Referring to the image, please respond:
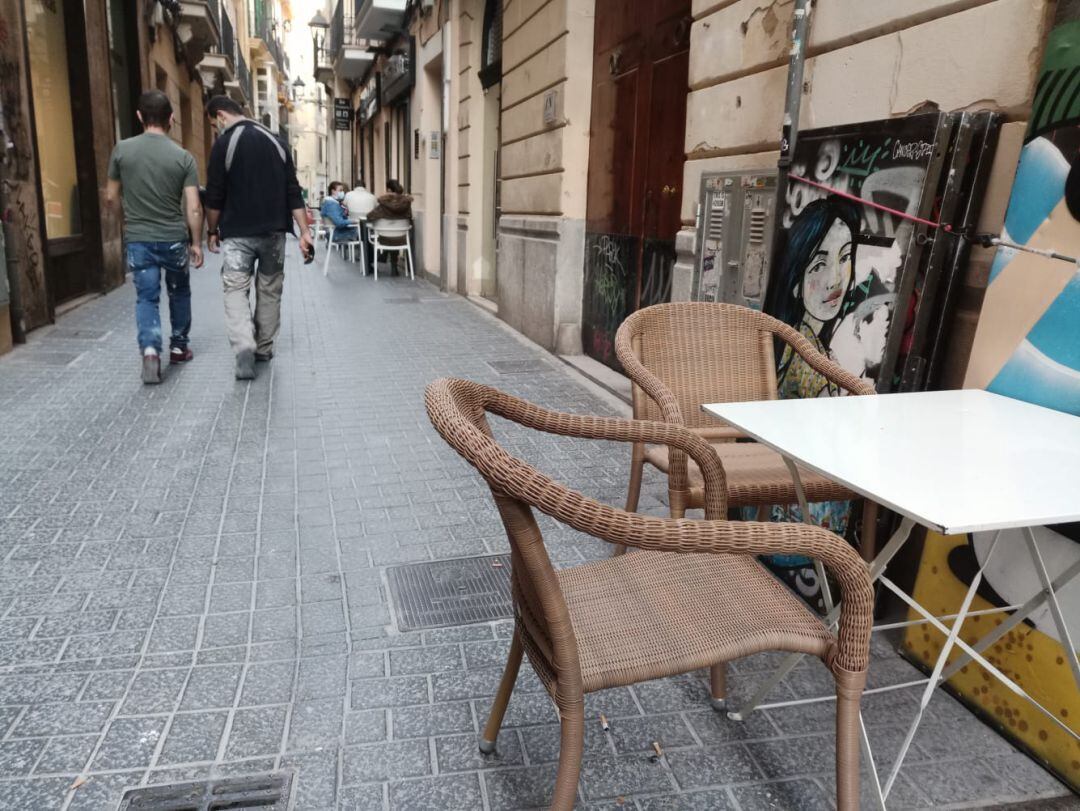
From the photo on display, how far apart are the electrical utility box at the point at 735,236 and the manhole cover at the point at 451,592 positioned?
1.79m

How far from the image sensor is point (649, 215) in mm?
6016

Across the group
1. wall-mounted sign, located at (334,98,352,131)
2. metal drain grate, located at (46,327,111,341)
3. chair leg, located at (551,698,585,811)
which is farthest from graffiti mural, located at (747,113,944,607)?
wall-mounted sign, located at (334,98,352,131)

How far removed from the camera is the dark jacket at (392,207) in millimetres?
12961

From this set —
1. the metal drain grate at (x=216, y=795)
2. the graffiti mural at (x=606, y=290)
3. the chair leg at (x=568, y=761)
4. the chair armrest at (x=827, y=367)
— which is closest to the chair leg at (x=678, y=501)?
the chair armrest at (x=827, y=367)

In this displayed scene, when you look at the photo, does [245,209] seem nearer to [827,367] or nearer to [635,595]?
[827,367]

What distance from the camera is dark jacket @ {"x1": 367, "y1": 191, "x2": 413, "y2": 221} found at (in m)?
13.0

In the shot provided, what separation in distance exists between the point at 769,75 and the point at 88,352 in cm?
561

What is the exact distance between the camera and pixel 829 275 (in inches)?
119

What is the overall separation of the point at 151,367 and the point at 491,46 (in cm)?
681

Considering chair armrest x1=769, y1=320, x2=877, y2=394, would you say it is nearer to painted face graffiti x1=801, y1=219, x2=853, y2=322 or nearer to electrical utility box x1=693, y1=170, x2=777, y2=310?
painted face graffiti x1=801, y1=219, x2=853, y2=322

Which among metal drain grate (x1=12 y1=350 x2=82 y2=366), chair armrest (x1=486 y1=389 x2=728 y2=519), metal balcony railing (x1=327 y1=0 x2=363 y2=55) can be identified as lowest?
metal drain grate (x1=12 y1=350 x2=82 y2=366)

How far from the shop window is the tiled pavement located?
15.9 feet

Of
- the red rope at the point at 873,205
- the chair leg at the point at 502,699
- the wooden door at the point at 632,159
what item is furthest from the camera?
the wooden door at the point at 632,159

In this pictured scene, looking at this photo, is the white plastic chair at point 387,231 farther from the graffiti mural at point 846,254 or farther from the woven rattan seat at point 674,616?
the woven rattan seat at point 674,616
